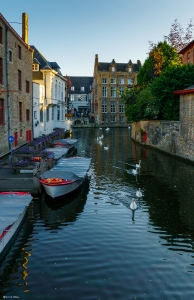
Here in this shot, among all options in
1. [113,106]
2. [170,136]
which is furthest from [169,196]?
[113,106]

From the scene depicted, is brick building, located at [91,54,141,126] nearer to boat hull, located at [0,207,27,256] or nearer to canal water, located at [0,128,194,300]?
canal water, located at [0,128,194,300]

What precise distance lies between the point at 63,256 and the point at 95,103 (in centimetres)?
8896

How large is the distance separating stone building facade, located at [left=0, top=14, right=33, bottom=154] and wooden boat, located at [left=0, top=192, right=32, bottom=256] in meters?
9.16

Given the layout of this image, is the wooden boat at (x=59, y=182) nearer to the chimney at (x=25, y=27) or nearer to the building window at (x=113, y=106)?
the chimney at (x=25, y=27)

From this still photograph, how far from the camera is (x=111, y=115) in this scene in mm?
95250

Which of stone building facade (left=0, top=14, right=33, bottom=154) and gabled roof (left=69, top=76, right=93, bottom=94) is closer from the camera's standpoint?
stone building facade (left=0, top=14, right=33, bottom=154)

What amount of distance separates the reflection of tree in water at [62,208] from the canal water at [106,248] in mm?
43

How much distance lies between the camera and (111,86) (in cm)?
9469

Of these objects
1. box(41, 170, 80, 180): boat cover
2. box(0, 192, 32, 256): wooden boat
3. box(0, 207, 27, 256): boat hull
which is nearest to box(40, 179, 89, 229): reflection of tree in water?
box(41, 170, 80, 180): boat cover

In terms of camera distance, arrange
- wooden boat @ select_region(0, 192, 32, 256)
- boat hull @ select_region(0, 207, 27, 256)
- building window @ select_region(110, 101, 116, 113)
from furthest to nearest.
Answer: building window @ select_region(110, 101, 116, 113), wooden boat @ select_region(0, 192, 32, 256), boat hull @ select_region(0, 207, 27, 256)

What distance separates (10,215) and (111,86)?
8594 centimetres

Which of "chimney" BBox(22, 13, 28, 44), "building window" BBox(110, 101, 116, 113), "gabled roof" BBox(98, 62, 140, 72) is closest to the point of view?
"chimney" BBox(22, 13, 28, 44)

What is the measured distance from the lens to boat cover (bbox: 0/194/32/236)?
11145 mm

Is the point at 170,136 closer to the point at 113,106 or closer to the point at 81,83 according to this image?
the point at 113,106
